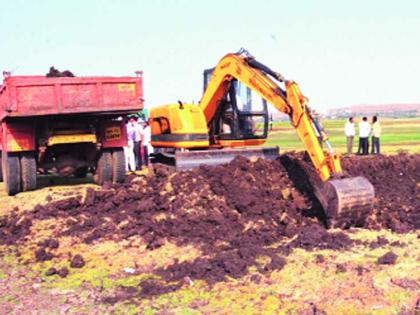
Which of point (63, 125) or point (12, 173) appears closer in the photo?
point (12, 173)

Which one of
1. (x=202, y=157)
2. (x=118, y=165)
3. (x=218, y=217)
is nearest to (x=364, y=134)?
(x=202, y=157)

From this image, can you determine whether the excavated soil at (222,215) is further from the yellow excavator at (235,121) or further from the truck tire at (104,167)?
the truck tire at (104,167)

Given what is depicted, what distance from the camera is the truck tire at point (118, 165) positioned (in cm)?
1301

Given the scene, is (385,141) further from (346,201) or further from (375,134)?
(346,201)

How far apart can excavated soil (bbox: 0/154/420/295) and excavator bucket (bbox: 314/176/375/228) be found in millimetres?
282

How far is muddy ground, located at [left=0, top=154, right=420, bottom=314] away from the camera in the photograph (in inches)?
271

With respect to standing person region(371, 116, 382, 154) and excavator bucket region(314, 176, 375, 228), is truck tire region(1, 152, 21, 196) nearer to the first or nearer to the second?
excavator bucket region(314, 176, 375, 228)

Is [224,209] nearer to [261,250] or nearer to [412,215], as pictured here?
[261,250]

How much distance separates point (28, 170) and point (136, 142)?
5.11m

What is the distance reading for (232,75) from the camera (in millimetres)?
11352

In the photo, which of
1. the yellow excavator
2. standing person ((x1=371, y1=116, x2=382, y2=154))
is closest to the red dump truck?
the yellow excavator

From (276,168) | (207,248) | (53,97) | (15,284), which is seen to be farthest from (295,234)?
(53,97)

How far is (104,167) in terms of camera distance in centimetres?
1296

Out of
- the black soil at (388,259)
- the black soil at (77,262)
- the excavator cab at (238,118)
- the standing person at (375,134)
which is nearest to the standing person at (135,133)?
the excavator cab at (238,118)
